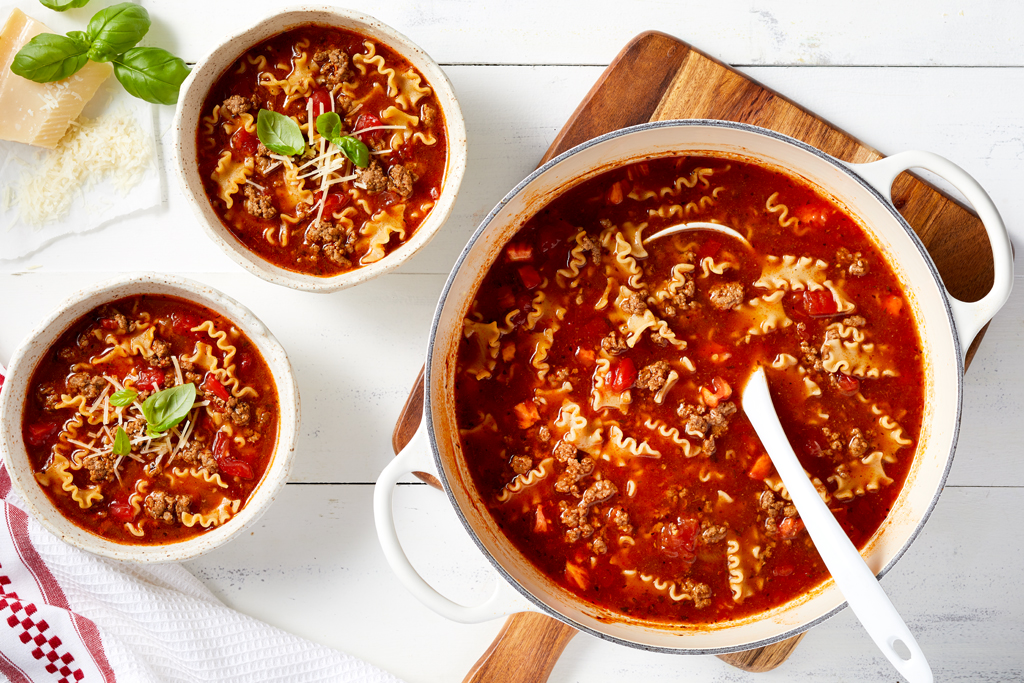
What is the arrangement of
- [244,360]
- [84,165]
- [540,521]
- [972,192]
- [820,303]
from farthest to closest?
[84,165] < [244,360] < [540,521] < [820,303] < [972,192]

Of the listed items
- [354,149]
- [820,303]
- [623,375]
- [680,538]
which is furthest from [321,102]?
[680,538]

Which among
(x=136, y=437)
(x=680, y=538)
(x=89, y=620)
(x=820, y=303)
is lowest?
(x=89, y=620)

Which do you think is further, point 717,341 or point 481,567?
point 481,567

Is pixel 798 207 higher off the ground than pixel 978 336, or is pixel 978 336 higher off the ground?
pixel 798 207

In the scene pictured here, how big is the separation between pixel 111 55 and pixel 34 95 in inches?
17.1

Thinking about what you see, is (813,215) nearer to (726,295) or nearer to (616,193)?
(726,295)

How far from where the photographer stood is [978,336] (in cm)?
352


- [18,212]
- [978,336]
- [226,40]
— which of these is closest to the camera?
[226,40]

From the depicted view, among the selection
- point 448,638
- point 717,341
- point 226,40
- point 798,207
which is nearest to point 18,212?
point 226,40

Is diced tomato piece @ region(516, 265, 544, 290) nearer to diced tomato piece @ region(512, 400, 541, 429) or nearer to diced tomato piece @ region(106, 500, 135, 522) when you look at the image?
diced tomato piece @ region(512, 400, 541, 429)

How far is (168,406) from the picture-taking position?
135 inches

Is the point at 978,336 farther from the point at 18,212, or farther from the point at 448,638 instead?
the point at 18,212

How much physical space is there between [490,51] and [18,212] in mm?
2524

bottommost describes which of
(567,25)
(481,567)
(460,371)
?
(481,567)
